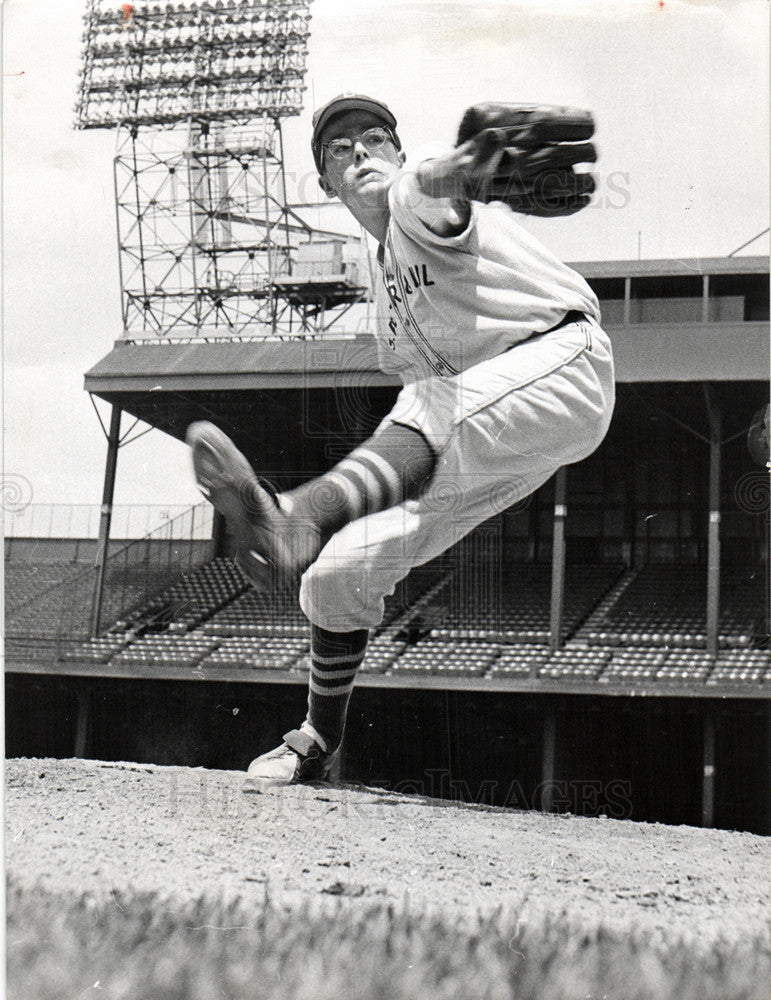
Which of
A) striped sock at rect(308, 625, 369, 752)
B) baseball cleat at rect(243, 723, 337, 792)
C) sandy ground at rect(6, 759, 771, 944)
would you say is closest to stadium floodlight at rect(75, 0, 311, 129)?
striped sock at rect(308, 625, 369, 752)

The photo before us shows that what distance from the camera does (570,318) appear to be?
5.34 meters

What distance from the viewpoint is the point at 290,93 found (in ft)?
18.7

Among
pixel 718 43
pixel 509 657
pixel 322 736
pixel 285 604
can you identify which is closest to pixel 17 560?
pixel 285 604

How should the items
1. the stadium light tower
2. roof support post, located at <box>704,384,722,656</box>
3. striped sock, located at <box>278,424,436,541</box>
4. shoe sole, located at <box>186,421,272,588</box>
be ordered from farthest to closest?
roof support post, located at <box>704,384,722,656</box>, the stadium light tower, striped sock, located at <box>278,424,436,541</box>, shoe sole, located at <box>186,421,272,588</box>

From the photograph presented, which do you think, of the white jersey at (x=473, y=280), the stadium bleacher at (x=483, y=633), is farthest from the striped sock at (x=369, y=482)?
the stadium bleacher at (x=483, y=633)

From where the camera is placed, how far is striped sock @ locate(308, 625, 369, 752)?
18.1 feet

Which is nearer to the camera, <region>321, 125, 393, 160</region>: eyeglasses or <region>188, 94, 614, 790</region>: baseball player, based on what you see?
<region>188, 94, 614, 790</region>: baseball player

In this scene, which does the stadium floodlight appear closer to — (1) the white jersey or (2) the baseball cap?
(2) the baseball cap

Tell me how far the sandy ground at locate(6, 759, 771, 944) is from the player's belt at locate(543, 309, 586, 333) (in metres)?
2.30

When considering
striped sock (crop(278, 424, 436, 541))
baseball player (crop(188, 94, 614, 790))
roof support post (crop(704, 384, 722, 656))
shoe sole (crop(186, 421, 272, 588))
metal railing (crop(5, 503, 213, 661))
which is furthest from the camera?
roof support post (crop(704, 384, 722, 656))

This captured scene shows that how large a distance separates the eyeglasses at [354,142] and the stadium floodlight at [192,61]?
34cm

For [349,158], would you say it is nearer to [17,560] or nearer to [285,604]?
[285,604]

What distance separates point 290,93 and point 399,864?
12.5ft

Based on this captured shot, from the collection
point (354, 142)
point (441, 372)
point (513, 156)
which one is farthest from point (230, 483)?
point (513, 156)
